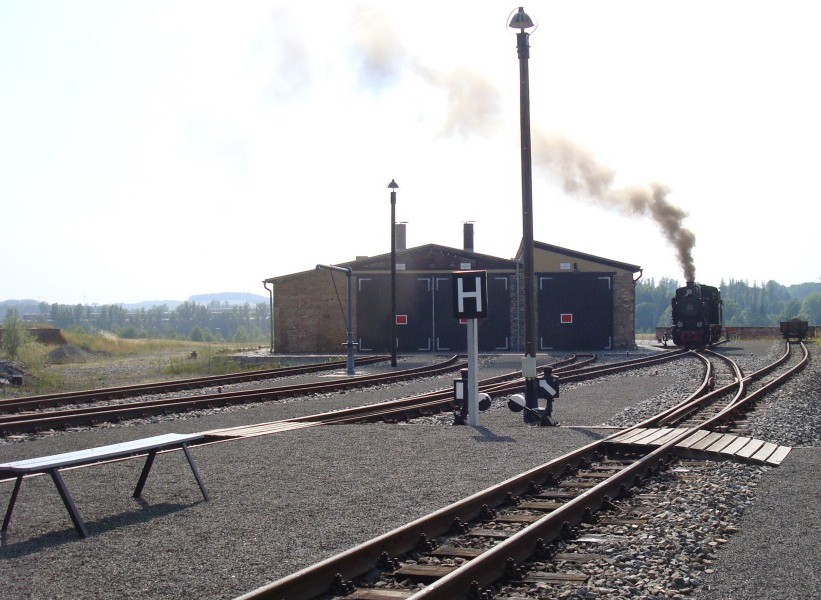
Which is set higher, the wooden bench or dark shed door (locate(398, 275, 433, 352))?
dark shed door (locate(398, 275, 433, 352))

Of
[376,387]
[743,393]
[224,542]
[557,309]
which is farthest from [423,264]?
[224,542]

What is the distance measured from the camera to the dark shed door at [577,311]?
41.9 m

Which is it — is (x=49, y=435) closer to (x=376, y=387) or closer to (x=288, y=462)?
(x=288, y=462)

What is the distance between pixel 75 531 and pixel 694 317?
35.9m

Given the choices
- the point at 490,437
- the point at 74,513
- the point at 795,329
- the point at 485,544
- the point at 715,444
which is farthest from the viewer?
the point at 795,329

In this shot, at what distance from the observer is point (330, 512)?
25.2 feet

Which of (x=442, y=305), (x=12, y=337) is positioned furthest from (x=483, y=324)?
(x=12, y=337)

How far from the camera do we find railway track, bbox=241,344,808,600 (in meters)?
5.40

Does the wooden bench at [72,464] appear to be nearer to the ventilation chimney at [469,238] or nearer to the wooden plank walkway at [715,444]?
the wooden plank walkway at [715,444]

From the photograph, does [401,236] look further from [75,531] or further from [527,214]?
[75,531]

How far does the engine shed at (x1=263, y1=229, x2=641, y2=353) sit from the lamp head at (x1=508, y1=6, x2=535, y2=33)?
26.9 meters

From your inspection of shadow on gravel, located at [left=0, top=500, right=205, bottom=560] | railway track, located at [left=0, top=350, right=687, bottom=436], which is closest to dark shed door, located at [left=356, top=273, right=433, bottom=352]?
railway track, located at [left=0, top=350, right=687, bottom=436]

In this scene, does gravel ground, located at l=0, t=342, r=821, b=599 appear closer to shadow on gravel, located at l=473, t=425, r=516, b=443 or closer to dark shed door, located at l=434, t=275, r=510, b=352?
shadow on gravel, located at l=473, t=425, r=516, b=443

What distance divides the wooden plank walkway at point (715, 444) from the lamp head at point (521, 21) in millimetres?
6159
